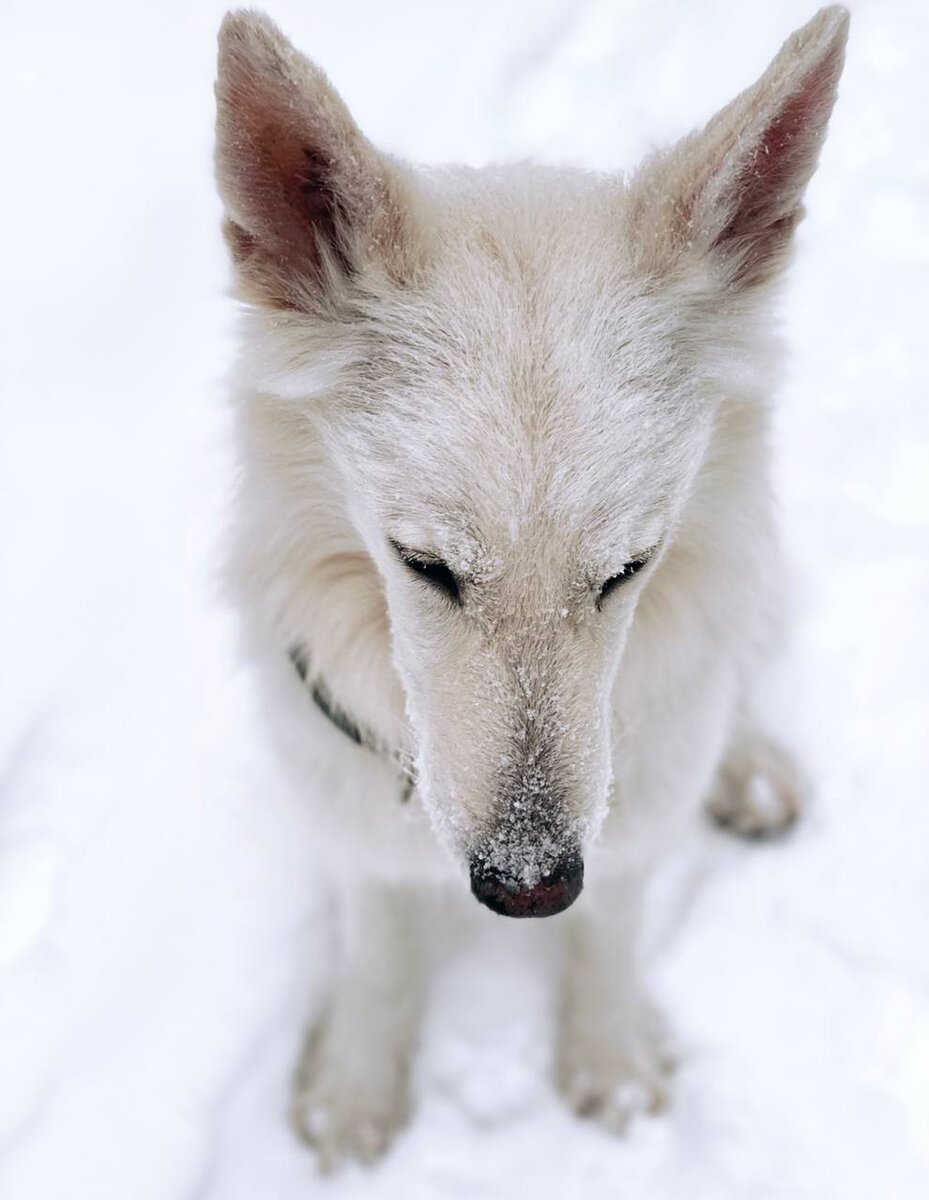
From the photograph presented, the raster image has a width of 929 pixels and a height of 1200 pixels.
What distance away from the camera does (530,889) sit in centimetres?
217

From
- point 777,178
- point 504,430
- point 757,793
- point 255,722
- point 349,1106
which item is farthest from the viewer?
point 757,793

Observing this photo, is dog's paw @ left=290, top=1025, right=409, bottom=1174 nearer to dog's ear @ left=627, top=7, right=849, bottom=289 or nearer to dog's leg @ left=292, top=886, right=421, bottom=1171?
dog's leg @ left=292, top=886, right=421, bottom=1171

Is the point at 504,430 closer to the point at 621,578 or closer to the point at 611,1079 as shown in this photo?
the point at 621,578

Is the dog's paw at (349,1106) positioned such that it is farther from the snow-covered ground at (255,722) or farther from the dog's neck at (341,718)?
the dog's neck at (341,718)

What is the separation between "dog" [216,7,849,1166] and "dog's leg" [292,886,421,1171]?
74 centimetres

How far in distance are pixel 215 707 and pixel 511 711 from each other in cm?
215

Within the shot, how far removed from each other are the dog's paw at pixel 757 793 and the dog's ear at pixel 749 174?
1958mm

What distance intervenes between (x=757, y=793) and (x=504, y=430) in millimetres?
2200

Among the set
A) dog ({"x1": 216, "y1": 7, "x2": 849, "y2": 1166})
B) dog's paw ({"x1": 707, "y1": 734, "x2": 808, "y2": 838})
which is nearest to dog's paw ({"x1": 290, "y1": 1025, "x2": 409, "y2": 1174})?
dog ({"x1": 216, "y1": 7, "x2": 849, "y2": 1166})

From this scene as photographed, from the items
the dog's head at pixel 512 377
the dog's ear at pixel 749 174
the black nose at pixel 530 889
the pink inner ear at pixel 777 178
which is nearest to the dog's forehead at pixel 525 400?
the dog's head at pixel 512 377

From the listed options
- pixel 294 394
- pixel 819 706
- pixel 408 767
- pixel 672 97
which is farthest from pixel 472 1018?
pixel 672 97

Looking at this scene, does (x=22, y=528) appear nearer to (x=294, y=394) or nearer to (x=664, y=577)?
(x=294, y=394)

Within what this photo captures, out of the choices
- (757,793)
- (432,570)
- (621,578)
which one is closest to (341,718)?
(432,570)

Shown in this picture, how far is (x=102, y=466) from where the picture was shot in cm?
444
